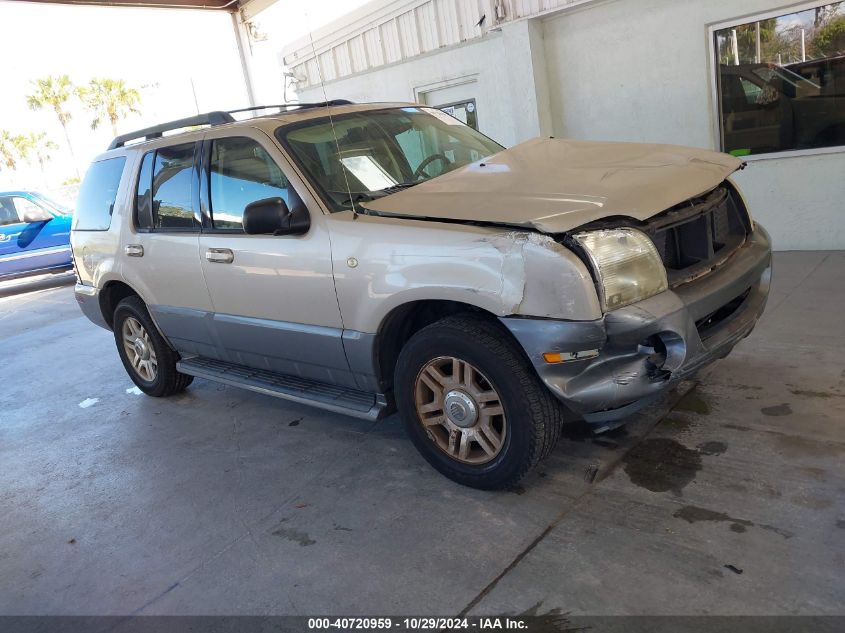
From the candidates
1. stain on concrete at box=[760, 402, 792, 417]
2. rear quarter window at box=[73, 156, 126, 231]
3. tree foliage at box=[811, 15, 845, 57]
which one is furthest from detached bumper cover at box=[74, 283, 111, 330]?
tree foliage at box=[811, 15, 845, 57]

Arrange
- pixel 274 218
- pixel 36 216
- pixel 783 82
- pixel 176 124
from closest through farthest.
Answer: pixel 274 218, pixel 176 124, pixel 783 82, pixel 36 216

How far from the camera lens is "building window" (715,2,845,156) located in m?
6.26

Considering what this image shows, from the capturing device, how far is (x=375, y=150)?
4.12 meters

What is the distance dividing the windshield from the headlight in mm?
1364

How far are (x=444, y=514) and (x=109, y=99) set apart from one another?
4765cm

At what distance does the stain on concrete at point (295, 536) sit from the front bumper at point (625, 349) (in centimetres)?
134

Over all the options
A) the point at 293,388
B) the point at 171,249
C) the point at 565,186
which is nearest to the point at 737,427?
the point at 565,186

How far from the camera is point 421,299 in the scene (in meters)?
3.32

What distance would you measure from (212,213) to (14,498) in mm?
2120

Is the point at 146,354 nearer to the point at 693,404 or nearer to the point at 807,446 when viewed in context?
the point at 693,404

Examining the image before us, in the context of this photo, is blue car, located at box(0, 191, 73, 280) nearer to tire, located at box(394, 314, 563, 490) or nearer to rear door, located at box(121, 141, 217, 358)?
rear door, located at box(121, 141, 217, 358)

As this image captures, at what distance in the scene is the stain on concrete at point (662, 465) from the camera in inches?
128

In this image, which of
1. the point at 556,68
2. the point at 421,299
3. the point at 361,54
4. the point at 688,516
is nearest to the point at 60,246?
the point at 361,54

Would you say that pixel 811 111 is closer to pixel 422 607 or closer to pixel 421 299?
pixel 421 299
